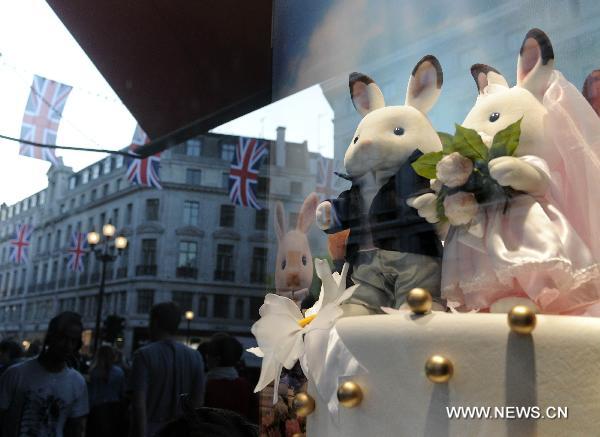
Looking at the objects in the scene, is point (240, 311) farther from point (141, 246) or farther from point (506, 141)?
point (141, 246)

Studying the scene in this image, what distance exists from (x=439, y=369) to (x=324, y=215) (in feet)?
1.22

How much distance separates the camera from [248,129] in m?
1.59

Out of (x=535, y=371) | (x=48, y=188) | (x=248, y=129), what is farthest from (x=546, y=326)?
(x=48, y=188)

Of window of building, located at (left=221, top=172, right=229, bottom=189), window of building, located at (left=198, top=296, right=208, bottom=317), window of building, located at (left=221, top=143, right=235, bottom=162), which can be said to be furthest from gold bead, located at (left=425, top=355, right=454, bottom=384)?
window of building, located at (left=198, top=296, right=208, bottom=317)

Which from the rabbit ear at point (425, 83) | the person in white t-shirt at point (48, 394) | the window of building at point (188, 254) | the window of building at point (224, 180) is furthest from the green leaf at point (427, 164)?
the window of building at point (188, 254)

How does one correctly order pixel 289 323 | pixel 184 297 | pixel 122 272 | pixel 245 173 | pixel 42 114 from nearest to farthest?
pixel 289 323
pixel 245 173
pixel 42 114
pixel 184 297
pixel 122 272

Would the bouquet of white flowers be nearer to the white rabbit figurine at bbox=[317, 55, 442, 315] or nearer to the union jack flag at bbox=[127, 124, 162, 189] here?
the white rabbit figurine at bbox=[317, 55, 442, 315]

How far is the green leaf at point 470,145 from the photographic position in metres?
0.62

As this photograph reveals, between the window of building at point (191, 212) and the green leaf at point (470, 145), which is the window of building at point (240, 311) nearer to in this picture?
the window of building at point (191, 212)

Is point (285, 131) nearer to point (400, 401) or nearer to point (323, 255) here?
point (323, 255)

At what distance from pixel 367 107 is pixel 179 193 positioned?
158 inches

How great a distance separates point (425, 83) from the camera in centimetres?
75

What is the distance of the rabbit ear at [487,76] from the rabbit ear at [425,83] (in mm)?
49

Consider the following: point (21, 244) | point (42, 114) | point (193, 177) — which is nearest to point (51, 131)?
point (42, 114)
